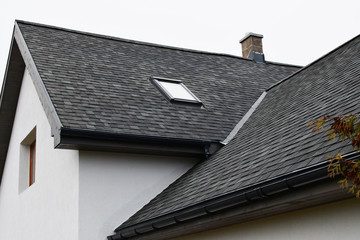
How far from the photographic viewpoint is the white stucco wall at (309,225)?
460 centimetres

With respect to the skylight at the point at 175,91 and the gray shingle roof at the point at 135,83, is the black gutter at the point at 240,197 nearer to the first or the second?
the gray shingle roof at the point at 135,83

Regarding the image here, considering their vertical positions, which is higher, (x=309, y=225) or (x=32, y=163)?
(x=32, y=163)

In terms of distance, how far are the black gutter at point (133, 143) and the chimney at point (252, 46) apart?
6.52 meters

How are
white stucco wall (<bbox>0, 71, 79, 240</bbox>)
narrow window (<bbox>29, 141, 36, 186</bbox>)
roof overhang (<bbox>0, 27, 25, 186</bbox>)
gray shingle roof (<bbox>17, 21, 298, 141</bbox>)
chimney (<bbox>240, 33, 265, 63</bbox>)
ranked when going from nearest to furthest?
white stucco wall (<bbox>0, 71, 79, 240</bbox>)
gray shingle roof (<bbox>17, 21, 298, 141</bbox>)
narrow window (<bbox>29, 141, 36, 186</bbox>)
roof overhang (<bbox>0, 27, 25, 186</bbox>)
chimney (<bbox>240, 33, 265, 63</bbox>)

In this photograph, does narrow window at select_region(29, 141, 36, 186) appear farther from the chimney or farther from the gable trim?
the chimney

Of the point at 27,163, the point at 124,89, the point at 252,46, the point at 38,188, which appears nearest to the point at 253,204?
the point at 124,89

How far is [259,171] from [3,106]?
845cm

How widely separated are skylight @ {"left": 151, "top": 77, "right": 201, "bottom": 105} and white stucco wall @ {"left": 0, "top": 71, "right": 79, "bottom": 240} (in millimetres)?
2341

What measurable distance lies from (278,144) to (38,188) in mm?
5296

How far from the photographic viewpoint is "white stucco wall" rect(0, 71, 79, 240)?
8.54 metres

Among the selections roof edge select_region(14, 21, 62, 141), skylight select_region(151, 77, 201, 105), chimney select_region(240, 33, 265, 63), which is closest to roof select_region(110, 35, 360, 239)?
skylight select_region(151, 77, 201, 105)

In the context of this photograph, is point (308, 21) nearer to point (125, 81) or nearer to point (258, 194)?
point (125, 81)

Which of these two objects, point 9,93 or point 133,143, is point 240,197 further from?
point 9,93

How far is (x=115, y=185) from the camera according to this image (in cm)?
850
